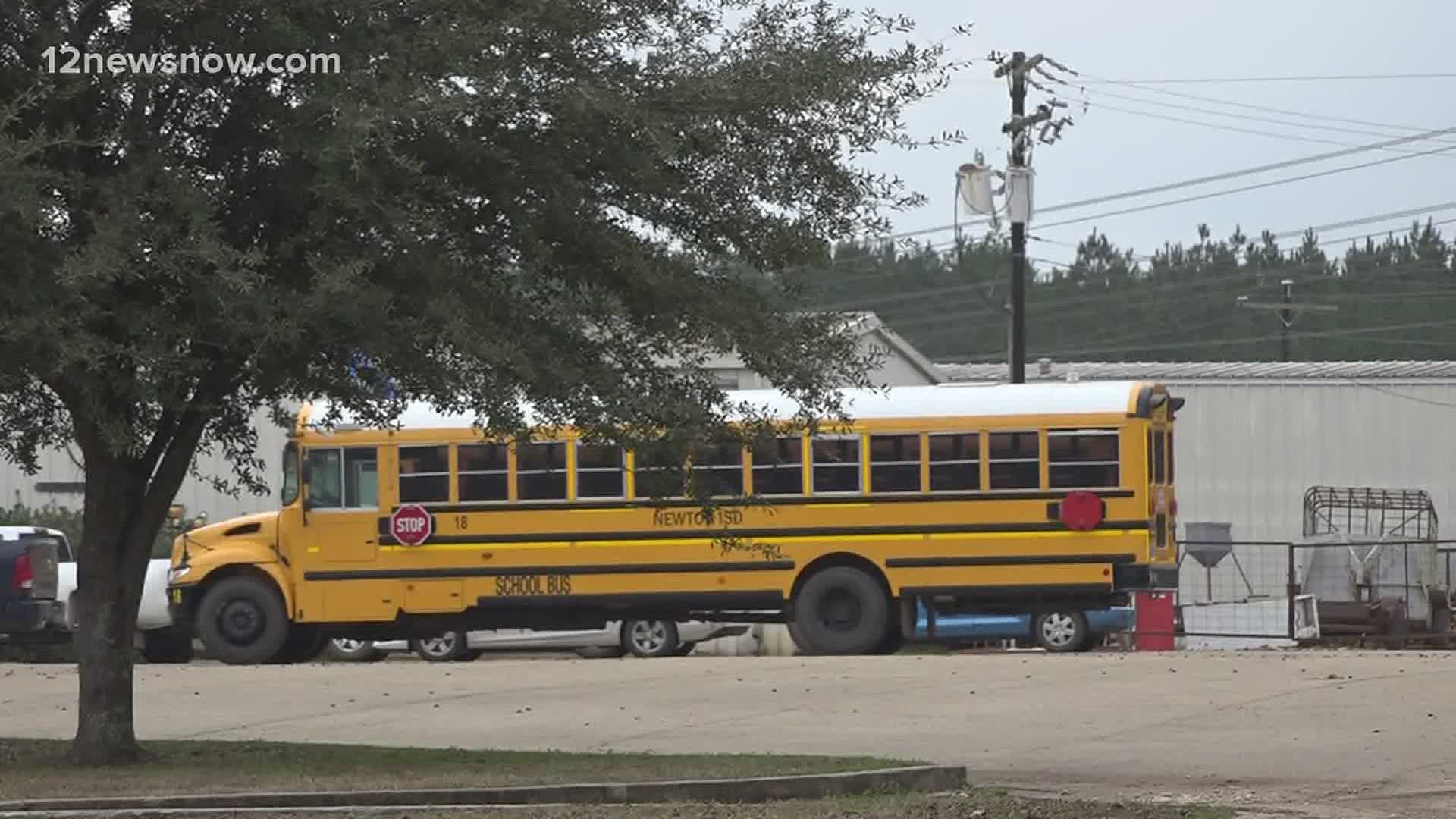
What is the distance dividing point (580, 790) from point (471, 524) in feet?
44.5

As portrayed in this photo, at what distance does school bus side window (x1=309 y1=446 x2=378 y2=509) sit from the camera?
26375 mm

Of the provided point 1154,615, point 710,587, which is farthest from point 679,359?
point 1154,615

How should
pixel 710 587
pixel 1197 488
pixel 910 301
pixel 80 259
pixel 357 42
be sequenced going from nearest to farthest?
pixel 80 259
pixel 357 42
pixel 710 587
pixel 1197 488
pixel 910 301

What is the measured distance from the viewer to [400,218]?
1273 centimetres

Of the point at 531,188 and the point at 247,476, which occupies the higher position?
the point at 531,188

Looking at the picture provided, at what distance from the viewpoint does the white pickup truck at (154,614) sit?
90.3 feet

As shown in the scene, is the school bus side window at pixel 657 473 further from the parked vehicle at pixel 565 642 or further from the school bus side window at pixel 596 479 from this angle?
the parked vehicle at pixel 565 642

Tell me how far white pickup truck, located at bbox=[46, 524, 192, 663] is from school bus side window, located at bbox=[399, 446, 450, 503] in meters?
2.93

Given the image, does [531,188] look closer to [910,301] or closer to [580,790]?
[580,790]

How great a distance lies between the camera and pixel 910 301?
110m

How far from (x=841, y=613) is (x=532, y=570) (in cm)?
331

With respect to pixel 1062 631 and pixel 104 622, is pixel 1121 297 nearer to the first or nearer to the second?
pixel 1062 631

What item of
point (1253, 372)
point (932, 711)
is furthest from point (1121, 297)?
point (932, 711)

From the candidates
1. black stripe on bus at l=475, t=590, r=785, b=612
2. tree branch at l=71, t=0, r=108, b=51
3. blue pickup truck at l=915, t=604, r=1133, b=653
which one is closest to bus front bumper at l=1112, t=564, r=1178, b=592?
blue pickup truck at l=915, t=604, r=1133, b=653
